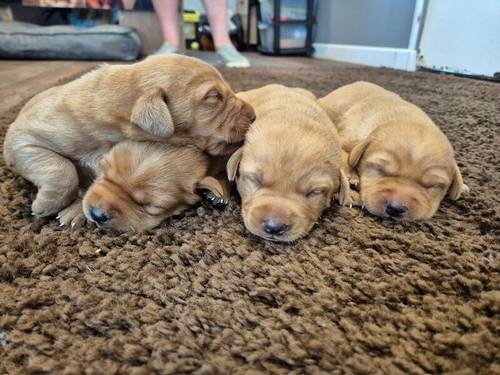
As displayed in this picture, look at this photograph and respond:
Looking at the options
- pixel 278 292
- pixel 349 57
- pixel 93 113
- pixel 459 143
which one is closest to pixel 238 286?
pixel 278 292

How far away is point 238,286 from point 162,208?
0.51 m

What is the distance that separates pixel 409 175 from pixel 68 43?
5487 millimetres

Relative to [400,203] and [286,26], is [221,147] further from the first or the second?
[286,26]

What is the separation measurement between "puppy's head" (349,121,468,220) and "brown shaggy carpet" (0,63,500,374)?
0.06 meters

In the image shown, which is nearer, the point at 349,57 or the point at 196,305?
the point at 196,305

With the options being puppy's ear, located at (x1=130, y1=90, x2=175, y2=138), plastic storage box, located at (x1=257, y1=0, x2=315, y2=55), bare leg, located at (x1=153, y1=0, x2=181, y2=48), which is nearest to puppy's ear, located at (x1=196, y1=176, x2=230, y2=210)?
puppy's ear, located at (x1=130, y1=90, x2=175, y2=138)

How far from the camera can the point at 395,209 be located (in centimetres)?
170

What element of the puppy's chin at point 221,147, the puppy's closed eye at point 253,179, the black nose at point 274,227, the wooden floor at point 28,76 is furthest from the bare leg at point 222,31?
the black nose at point 274,227

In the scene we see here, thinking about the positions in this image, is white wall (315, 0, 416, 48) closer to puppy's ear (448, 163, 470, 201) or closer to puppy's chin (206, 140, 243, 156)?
puppy's ear (448, 163, 470, 201)

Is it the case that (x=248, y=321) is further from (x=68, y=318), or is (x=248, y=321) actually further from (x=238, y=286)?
(x=68, y=318)

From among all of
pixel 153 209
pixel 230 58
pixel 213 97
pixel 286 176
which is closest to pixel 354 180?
pixel 286 176

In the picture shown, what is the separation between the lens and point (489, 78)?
4.93 metres

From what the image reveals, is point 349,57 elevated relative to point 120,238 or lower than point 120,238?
lower

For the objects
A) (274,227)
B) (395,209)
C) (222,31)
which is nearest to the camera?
(274,227)
